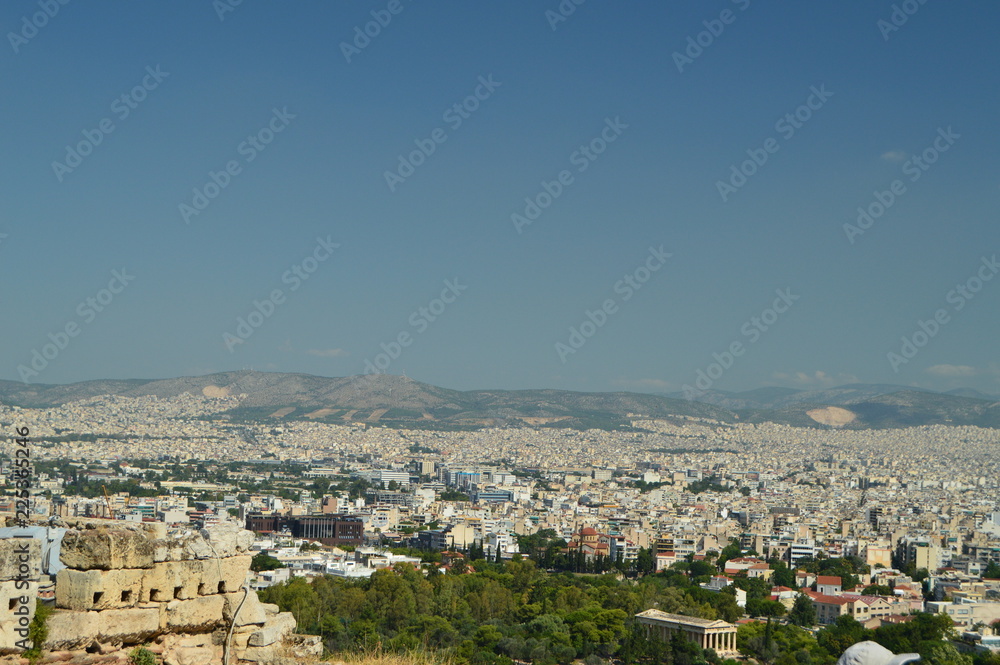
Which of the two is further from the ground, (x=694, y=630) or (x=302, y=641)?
(x=302, y=641)

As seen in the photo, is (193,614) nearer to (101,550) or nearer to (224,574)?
(224,574)

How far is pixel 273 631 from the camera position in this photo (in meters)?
4.15

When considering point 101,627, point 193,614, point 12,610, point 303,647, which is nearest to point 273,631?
point 303,647

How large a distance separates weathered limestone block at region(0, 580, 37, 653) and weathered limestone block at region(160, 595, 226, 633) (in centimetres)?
45

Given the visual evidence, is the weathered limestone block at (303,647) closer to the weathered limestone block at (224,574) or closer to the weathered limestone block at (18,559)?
the weathered limestone block at (224,574)

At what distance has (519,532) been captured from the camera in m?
51.6

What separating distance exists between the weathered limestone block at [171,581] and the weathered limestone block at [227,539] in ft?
0.29

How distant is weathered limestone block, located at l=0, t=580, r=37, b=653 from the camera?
11.3 ft

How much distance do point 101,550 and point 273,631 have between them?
0.76 m

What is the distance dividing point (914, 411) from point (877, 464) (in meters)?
55.1

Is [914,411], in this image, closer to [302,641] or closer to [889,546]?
[889,546]

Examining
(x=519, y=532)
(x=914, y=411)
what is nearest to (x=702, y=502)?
(x=519, y=532)

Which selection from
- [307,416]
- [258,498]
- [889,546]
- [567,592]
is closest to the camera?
[567,592]

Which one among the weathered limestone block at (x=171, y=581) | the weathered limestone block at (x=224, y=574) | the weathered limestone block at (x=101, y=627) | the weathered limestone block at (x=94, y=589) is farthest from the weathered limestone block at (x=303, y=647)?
the weathered limestone block at (x=94, y=589)
